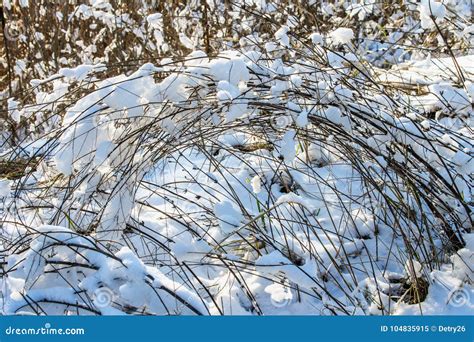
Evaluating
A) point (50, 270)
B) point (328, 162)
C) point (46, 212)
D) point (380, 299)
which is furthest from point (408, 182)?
point (46, 212)

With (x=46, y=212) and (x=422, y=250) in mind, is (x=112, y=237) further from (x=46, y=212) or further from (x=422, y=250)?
(x=422, y=250)

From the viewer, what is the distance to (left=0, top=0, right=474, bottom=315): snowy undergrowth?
6.01 feet

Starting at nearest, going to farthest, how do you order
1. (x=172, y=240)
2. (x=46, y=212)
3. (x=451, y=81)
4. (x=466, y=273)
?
(x=466, y=273) → (x=172, y=240) → (x=46, y=212) → (x=451, y=81)

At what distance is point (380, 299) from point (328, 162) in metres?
0.87

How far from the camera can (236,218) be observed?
82.9 inches

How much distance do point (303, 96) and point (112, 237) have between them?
0.80 meters

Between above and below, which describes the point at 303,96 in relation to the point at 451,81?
above

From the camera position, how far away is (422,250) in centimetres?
216

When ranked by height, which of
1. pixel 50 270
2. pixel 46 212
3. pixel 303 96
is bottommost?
pixel 46 212

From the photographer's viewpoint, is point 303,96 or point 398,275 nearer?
point 398,275

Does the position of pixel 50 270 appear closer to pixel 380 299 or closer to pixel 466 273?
pixel 380 299

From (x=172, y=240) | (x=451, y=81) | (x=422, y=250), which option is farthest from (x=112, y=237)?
(x=451, y=81)

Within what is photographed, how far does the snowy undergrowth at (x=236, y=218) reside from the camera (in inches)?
72.2
